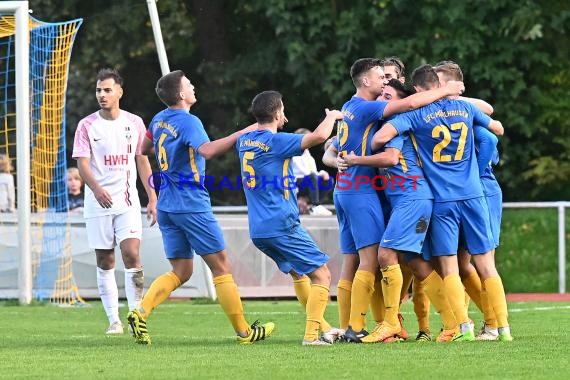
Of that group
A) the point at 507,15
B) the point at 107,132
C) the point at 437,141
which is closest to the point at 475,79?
the point at 507,15

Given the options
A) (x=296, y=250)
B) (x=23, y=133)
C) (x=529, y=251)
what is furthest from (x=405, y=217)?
(x=529, y=251)

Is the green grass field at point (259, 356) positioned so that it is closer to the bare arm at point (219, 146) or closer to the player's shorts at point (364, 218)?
the player's shorts at point (364, 218)

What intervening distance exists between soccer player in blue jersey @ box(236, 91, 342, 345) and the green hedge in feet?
32.0

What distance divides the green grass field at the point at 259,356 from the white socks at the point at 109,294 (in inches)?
8.2

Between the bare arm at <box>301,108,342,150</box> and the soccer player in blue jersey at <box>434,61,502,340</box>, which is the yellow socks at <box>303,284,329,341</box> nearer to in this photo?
the bare arm at <box>301,108,342,150</box>

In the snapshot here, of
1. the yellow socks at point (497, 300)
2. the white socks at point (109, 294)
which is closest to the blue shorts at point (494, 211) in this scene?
the yellow socks at point (497, 300)

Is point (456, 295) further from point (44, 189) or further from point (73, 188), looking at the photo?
point (73, 188)

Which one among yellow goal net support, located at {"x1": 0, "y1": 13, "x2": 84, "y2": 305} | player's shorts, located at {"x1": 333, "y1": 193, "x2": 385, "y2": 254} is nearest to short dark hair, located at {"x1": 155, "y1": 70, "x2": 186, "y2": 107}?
player's shorts, located at {"x1": 333, "y1": 193, "x2": 385, "y2": 254}

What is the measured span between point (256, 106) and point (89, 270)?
8.07 metres

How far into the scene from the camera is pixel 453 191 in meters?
9.67

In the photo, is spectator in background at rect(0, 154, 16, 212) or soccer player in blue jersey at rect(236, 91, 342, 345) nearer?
soccer player in blue jersey at rect(236, 91, 342, 345)

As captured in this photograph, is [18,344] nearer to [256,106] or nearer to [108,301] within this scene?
[108,301]

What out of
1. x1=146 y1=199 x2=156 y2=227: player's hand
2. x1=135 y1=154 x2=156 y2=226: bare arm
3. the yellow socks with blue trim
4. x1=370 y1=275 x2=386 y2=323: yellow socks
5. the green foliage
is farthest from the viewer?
the green foliage

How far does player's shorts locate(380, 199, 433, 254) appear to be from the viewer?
9516mm
